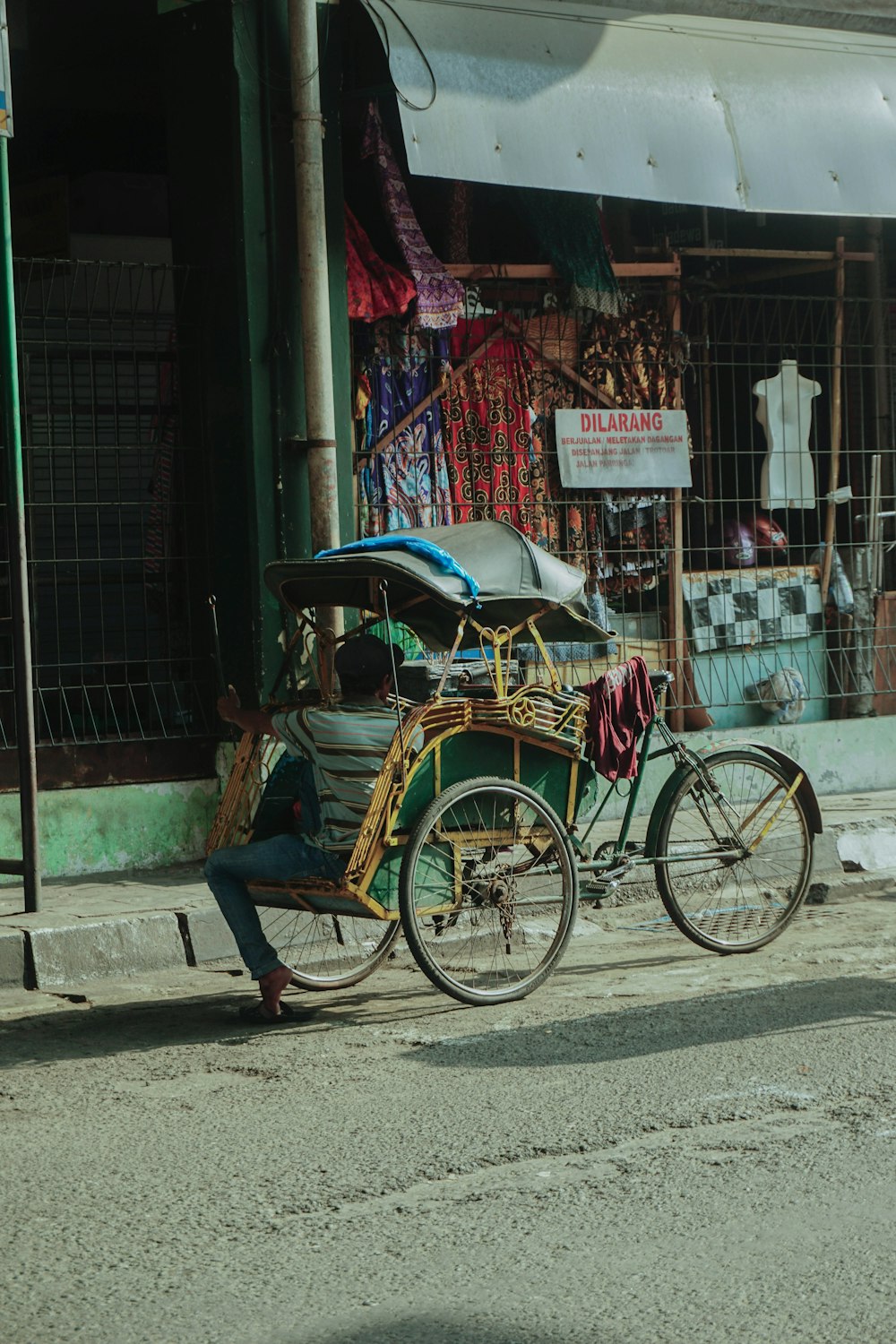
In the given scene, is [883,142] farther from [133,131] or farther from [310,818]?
[310,818]

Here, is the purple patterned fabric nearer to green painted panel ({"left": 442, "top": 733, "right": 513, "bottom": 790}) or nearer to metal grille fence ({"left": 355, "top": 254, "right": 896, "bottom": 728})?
metal grille fence ({"left": 355, "top": 254, "right": 896, "bottom": 728})

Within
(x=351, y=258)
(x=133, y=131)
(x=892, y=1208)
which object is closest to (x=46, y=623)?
(x=351, y=258)

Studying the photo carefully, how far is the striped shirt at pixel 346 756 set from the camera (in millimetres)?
6004

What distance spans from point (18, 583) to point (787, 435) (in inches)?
213

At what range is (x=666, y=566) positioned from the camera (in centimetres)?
1048

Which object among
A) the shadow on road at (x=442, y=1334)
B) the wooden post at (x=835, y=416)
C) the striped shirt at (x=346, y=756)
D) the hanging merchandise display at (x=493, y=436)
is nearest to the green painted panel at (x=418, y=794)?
the striped shirt at (x=346, y=756)

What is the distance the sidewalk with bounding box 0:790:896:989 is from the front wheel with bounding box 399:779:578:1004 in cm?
135

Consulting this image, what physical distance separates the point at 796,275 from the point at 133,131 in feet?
14.8

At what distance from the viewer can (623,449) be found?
10227 millimetres

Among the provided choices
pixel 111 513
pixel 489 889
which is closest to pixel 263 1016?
pixel 489 889

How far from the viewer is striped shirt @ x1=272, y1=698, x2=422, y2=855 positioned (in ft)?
19.7

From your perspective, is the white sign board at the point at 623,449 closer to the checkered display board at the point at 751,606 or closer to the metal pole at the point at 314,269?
the checkered display board at the point at 751,606

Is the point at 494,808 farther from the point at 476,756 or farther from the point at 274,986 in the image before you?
the point at 274,986

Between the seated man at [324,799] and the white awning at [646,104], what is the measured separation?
3.63 m
